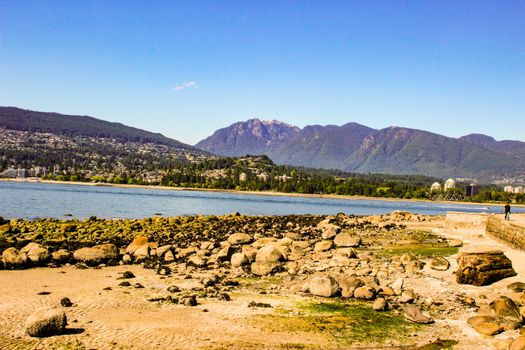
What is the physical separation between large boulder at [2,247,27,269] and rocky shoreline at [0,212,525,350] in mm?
55

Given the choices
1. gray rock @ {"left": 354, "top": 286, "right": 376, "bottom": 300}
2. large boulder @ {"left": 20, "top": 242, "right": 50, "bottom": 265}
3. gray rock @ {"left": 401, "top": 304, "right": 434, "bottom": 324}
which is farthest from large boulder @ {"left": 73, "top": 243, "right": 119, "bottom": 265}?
gray rock @ {"left": 401, "top": 304, "right": 434, "bottom": 324}

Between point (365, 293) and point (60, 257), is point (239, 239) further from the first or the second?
point (365, 293)

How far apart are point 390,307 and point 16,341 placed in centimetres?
1351

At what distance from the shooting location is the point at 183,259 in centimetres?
3297

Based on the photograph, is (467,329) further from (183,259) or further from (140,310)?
(183,259)

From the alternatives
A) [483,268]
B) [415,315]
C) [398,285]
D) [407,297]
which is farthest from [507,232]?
[415,315]

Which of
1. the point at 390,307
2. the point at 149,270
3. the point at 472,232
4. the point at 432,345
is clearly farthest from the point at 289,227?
the point at 432,345

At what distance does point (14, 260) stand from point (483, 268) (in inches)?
966

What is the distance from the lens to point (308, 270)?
92.0ft

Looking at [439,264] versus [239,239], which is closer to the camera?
[439,264]

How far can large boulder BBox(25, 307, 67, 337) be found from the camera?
1645 cm

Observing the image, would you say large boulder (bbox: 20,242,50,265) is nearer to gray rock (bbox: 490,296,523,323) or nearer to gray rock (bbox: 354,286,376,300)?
gray rock (bbox: 354,286,376,300)

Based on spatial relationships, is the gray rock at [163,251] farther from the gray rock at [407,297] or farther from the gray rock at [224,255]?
the gray rock at [407,297]

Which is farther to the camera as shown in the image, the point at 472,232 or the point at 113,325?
the point at 472,232
